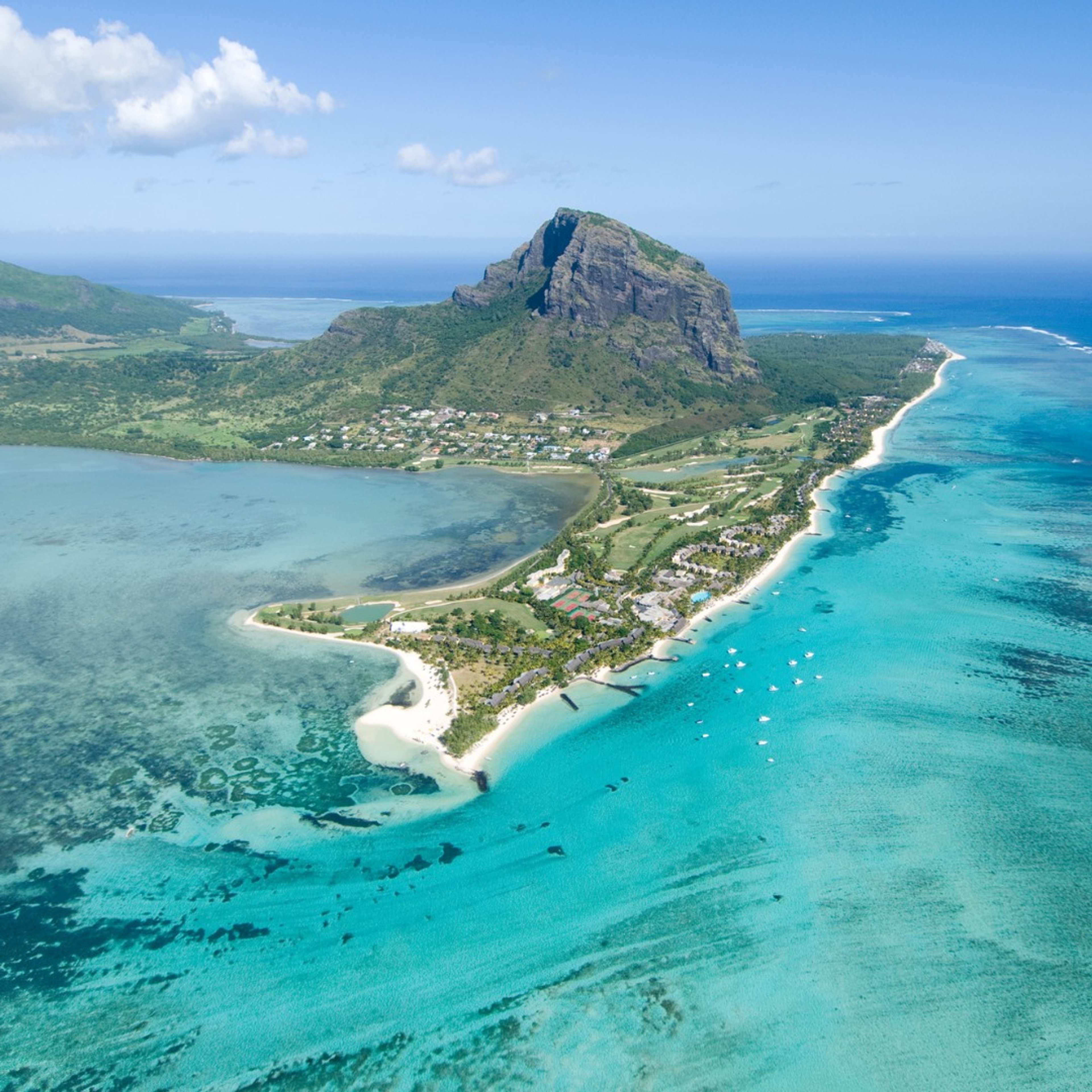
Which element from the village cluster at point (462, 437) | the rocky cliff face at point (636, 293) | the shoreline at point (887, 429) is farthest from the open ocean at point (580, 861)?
the rocky cliff face at point (636, 293)

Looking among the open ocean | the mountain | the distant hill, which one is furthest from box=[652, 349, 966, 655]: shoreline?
the mountain

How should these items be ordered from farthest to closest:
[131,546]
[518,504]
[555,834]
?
[518,504], [131,546], [555,834]

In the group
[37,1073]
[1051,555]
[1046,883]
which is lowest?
[37,1073]

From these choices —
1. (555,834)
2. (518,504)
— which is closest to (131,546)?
(518,504)

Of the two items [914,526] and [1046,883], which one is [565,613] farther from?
[914,526]

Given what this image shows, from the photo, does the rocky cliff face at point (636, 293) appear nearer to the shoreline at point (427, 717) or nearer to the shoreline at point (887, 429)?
the shoreline at point (887, 429)

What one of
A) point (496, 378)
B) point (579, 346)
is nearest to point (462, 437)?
point (496, 378)

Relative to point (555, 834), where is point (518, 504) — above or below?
above

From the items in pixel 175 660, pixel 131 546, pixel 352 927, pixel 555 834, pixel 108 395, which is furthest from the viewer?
pixel 108 395
